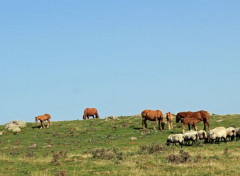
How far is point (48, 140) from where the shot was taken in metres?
43.6

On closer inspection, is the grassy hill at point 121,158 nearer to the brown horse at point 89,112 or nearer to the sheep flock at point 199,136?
the sheep flock at point 199,136

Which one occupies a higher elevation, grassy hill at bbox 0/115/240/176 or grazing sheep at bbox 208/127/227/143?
grazing sheep at bbox 208/127/227/143

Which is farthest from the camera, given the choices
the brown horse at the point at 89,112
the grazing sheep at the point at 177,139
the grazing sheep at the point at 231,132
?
the brown horse at the point at 89,112

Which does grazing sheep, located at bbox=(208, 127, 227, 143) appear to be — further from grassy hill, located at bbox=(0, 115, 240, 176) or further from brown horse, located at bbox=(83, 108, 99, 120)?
brown horse, located at bbox=(83, 108, 99, 120)

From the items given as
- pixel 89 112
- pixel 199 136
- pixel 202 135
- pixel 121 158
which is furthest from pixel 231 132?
pixel 89 112

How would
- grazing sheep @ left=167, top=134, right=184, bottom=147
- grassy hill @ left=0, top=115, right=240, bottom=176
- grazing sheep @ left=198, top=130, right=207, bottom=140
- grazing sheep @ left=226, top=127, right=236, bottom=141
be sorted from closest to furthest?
grassy hill @ left=0, top=115, right=240, bottom=176
grazing sheep @ left=167, top=134, right=184, bottom=147
grazing sheep @ left=198, top=130, right=207, bottom=140
grazing sheep @ left=226, top=127, right=236, bottom=141

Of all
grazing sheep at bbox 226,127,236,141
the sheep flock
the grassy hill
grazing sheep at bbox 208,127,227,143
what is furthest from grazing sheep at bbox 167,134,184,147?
grazing sheep at bbox 226,127,236,141

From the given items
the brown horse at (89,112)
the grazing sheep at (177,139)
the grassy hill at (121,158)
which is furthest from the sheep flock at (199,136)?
the brown horse at (89,112)

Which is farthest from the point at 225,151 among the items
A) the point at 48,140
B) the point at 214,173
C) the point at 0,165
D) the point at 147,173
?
the point at 48,140

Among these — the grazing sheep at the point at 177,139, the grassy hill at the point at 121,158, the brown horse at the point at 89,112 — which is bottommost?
the grassy hill at the point at 121,158

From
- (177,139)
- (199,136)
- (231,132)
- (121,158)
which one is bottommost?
(121,158)

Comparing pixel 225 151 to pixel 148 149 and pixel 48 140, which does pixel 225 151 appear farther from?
pixel 48 140

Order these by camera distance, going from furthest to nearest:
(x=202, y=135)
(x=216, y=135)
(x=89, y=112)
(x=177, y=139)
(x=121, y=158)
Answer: (x=89, y=112), (x=202, y=135), (x=216, y=135), (x=177, y=139), (x=121, y=158)

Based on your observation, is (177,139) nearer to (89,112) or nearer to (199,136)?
(199,136)
